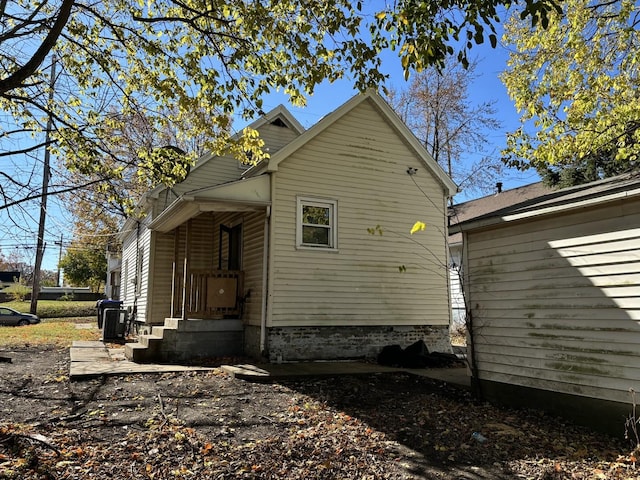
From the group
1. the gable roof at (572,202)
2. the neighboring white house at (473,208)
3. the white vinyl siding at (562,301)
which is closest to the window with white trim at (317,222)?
the gable roof at (572,202)

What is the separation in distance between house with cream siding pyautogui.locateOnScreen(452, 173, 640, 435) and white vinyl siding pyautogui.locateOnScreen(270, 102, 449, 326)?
3575 mm

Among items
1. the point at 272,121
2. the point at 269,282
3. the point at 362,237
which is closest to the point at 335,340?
the point at 269,282

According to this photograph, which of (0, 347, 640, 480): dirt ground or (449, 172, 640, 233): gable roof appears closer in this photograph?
(0, 347, 640, 480): dirt ground

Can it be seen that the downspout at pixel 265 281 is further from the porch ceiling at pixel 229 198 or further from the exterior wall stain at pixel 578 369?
the exterior wall stain at pixel 578 369

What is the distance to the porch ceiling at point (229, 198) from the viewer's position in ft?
30.3

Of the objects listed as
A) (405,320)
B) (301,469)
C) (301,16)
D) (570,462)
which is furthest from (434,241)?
(301,469)

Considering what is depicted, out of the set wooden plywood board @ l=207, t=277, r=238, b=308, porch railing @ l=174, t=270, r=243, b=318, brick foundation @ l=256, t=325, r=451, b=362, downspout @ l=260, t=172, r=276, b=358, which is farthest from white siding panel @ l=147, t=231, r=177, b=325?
downspout @ l=260, t=172, r=276, b=358

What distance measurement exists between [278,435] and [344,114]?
814cm

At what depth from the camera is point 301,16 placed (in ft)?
22.9

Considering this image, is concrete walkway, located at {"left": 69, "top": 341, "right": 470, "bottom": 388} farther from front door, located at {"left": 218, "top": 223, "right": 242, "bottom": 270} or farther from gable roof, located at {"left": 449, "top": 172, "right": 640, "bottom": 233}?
front door, located at {"left": 218, "top": 223, "right": 242, "bottom": 270}

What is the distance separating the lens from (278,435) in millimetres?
5031

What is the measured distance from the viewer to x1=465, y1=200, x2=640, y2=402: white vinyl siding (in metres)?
5.16

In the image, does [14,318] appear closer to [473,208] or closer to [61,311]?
[61,311]

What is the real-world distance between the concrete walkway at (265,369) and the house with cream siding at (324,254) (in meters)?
0.62
